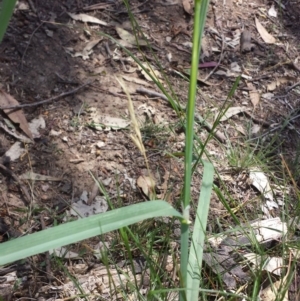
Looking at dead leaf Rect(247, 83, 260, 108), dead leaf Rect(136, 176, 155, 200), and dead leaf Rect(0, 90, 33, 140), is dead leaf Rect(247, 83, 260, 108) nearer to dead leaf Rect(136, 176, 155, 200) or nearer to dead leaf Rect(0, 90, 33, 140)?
dead leaf Rect(136, 176, 155, 200)

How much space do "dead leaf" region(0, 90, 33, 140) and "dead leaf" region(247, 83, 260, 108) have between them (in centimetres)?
96

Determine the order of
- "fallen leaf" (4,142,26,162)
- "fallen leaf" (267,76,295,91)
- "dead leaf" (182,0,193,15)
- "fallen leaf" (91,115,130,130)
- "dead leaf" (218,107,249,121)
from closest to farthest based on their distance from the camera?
1. "fallen leaf" (4,142,26,162)
2. "fallen leaf" (91,115,130,130)
3. "dead leaf" (218,107,249,121)
4. "fallen leaf" (267,76,295,91)
5. "dead leaf" (182,0,193,15)

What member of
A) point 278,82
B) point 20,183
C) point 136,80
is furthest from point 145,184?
point 278,82

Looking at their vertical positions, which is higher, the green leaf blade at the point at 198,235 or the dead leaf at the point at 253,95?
the dead leaf at the point at 253,95

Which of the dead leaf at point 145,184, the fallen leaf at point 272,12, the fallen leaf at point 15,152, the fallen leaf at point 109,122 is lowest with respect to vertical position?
the dead leaf at point 145,184

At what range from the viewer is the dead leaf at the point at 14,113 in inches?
73.8

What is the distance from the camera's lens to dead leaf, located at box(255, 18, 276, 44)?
2436 millimetres

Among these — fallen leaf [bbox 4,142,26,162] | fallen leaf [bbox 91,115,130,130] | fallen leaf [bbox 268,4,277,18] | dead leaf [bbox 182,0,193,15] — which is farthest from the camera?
fallen leaf [bbox 268,4,277,18]

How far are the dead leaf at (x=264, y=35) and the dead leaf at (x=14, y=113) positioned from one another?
4.04 feet

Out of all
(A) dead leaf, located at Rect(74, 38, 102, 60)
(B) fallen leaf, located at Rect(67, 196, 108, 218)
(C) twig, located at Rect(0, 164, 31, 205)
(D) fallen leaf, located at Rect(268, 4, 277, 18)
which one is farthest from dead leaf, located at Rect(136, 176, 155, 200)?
(D) fallen leaf, located at Rect(268, 4, 277, 18)

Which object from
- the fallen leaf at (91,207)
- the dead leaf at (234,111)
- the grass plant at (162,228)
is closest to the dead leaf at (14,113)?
the fallen leaf at (91,207)

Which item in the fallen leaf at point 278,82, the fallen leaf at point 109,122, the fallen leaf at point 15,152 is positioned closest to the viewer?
the fallen leaf at point 15,152

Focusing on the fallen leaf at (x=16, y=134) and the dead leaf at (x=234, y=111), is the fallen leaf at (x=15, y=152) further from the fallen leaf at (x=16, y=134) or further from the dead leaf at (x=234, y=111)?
the dead leaf at (x=234, y=111)

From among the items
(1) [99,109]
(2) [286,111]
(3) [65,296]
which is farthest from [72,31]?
(3) [65,296]
